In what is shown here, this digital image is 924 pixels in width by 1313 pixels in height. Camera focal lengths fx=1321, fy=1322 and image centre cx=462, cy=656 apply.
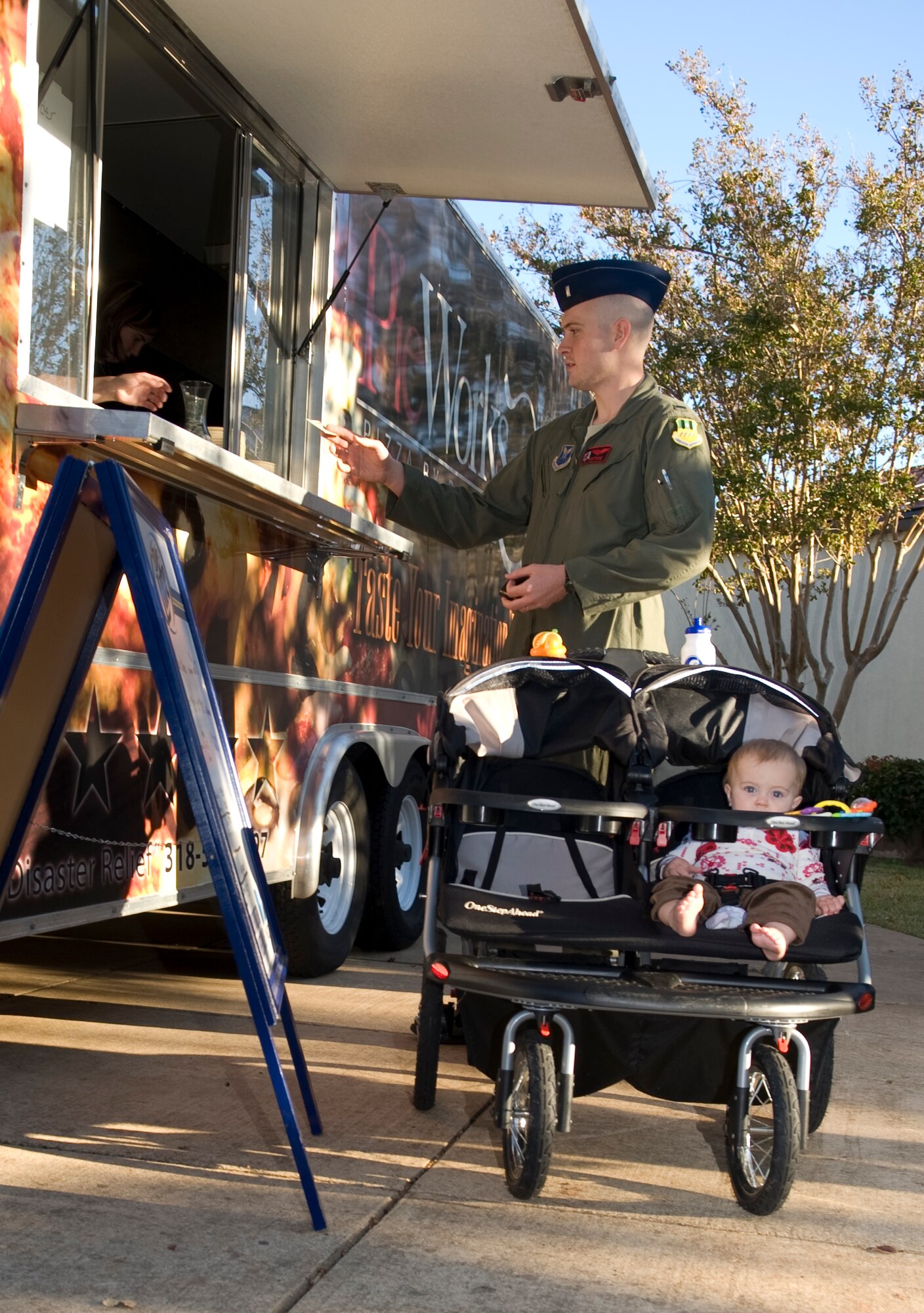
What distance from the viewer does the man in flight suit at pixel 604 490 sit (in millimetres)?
3867

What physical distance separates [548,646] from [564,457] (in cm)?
79

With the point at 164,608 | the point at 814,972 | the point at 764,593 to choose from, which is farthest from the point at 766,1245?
the point at 764,593

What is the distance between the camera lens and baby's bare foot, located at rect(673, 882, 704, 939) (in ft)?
10.2

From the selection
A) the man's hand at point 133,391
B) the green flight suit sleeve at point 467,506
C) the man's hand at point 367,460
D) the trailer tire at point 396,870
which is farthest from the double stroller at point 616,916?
the trailer tire at point 396,870

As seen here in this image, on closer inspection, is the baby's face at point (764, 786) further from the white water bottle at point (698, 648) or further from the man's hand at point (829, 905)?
the white water bottle at point (698, 648)

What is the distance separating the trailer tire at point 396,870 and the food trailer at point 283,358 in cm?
2

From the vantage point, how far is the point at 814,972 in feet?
11.5

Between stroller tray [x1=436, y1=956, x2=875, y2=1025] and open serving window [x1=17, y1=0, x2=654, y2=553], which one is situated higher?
open serving window [x1=17, y1=0, x2=654, y2=553]

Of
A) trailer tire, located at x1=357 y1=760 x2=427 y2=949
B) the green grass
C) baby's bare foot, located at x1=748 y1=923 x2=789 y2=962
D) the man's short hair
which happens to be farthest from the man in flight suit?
the green grass

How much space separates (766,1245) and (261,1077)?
169 cm

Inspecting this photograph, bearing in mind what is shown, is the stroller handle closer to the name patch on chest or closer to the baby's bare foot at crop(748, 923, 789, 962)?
the baby's bare foot at crop(748, 923, 789, 962)

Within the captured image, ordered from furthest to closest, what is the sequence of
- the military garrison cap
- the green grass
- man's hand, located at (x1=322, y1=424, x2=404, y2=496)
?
the green grass → man's hand, located at (x1=322, y1=424, x2=404, y2=496) → the military garrison cap

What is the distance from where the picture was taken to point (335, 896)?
18.6 ft

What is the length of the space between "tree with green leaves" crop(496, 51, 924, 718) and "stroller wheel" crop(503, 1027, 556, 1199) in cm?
1110
